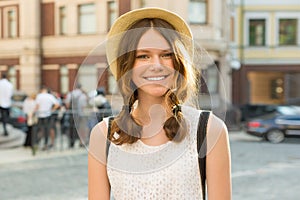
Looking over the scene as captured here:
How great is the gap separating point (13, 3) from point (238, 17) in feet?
29.5

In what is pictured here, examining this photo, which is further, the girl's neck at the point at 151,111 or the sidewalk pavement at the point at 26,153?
the sidewalk pavement at the point at 26,153

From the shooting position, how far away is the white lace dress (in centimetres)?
73

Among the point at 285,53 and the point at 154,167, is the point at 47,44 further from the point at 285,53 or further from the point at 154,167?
the point at 285,53

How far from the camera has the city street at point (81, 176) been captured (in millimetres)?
3400

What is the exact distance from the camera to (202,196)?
75cm

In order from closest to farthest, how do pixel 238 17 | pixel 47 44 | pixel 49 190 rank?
pixel 47 44 < pixel 49 190 < pixel 238 17

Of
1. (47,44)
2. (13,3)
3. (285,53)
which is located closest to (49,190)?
(47,44)

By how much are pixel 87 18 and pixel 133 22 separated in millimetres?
2347

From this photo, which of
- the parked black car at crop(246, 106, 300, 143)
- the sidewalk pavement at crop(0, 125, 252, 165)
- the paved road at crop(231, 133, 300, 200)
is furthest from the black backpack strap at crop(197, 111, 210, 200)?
the parked black car at crop(246, 106, 300, 143)

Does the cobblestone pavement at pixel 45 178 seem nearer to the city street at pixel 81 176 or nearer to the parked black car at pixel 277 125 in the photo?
the city street at pixel 81 176

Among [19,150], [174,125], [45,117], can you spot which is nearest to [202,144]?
[174,125]

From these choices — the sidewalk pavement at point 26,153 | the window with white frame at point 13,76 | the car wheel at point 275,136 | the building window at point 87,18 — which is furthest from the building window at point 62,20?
the car wheel at point 275,136

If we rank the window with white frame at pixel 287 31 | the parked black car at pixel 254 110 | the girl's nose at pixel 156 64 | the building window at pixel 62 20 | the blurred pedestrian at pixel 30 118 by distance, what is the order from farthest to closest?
1. the window with white frame at pixel 287 31
2. the parked black car at pixel 254 110
3. the blurred pedestrian at pixel 30 118
4. the building window at pixel 62 20
5. the girl's nose at pixel 156 64

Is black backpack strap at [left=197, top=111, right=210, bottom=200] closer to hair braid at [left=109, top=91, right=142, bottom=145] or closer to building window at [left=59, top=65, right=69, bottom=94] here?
hair braid at [left=109, top=91, right=142, bottom=145]
